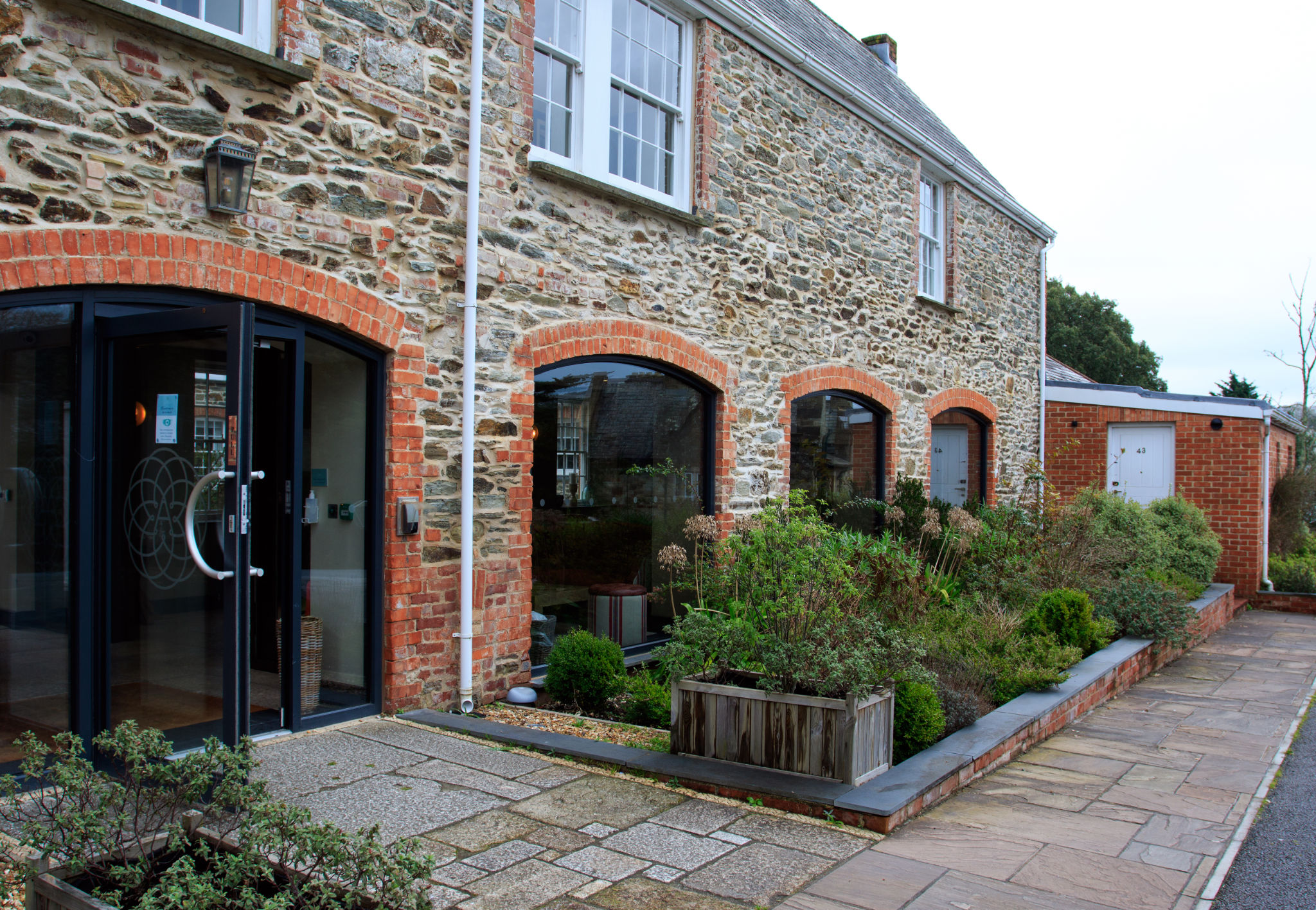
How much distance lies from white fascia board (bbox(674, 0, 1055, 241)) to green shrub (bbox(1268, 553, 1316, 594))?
690 centimetres

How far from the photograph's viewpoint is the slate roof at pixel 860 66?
10422 millimetres

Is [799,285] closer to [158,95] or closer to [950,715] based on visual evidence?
[950,715]

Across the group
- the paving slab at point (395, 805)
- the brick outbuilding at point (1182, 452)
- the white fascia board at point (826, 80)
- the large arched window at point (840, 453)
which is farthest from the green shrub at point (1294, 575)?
the paving slab at point (395, 805)

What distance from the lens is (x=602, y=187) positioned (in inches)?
268

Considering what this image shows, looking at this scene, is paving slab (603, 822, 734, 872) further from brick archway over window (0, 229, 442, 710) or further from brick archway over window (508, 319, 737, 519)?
brick archway over window (508, 319, 737, 519)

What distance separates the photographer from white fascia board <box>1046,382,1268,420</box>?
13.6 m

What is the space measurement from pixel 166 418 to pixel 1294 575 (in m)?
14.9

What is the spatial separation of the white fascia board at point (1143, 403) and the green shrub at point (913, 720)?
1119 centimetres

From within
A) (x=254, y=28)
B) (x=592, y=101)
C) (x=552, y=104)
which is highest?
(x=592, y=101)

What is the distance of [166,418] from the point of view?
4.50m

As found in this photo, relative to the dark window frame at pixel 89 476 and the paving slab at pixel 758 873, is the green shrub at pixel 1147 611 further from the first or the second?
the dark window frame at pixel 89 476

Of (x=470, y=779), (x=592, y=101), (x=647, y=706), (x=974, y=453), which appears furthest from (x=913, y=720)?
(x=974, y=453)

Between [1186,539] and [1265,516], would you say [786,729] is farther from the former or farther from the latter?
[1265,516]

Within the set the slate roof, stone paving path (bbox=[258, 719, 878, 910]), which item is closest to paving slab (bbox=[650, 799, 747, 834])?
stone paving path (bbox=[258, 719, 878, 910])
